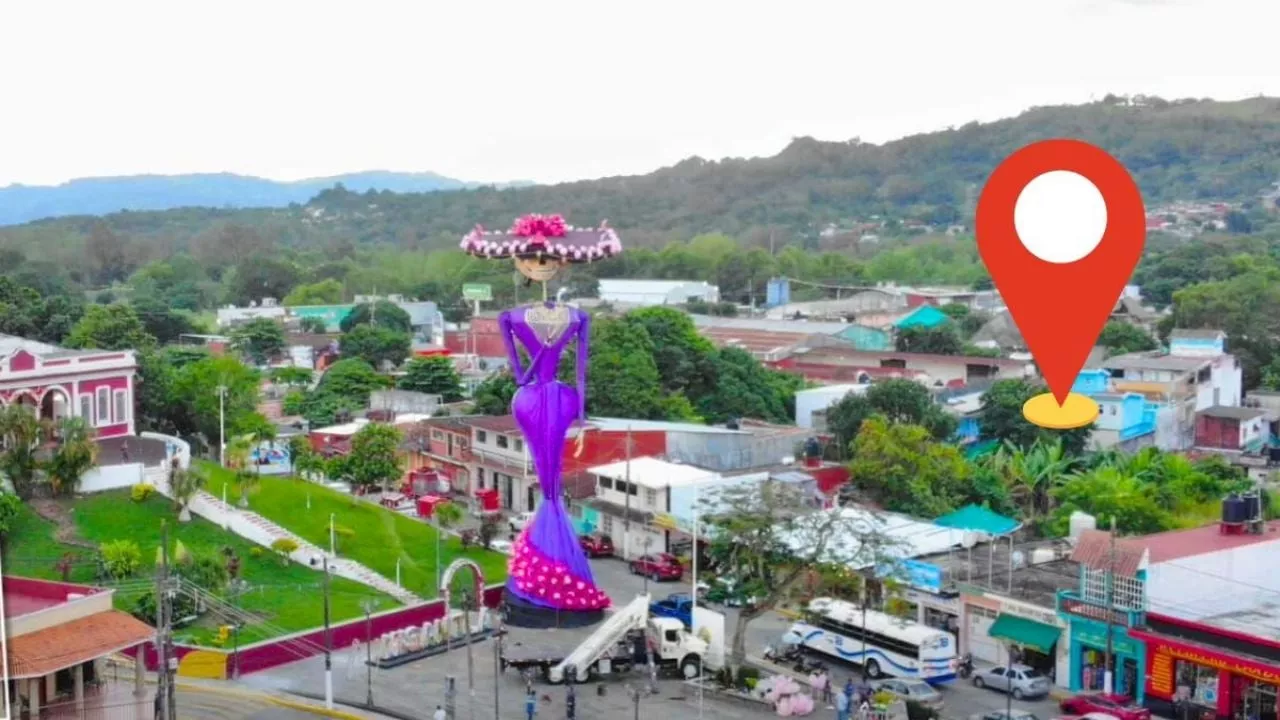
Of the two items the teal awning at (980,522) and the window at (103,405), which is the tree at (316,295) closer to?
the window at (103,405)

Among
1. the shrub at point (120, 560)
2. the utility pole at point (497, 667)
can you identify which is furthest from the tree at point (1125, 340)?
the shrub at point (120, 560)

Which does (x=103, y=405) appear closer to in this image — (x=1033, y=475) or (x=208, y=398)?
(x=208, y=398)

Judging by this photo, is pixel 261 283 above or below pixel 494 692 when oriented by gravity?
above

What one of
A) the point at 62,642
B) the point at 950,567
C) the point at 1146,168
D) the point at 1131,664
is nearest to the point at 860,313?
the point at 950,567

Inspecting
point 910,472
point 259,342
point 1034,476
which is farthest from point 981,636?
point 259,342

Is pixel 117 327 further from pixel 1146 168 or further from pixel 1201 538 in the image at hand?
pixel 1146 168
